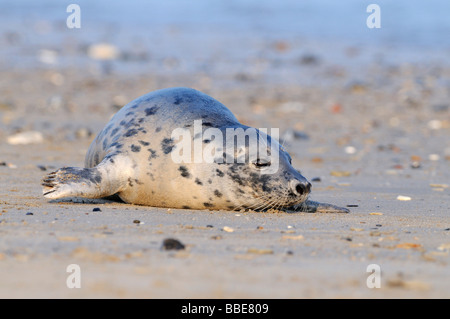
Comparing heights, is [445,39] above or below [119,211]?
above

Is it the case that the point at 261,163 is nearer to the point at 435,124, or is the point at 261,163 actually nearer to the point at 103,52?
the point at 435,124

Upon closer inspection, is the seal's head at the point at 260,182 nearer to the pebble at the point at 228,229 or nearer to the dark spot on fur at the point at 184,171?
the dark spot on fur at the point at 184,171

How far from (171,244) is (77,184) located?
1528mm

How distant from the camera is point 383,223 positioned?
4.61 meters

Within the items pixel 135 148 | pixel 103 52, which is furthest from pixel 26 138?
pixel 103 52

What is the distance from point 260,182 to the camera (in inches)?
192

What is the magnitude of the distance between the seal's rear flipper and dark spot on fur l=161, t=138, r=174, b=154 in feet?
1.33

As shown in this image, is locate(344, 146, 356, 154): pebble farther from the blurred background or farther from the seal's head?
the blurred background

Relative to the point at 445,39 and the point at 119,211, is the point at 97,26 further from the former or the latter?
the point at 119,211

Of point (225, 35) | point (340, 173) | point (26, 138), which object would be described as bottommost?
point (340, 173)
